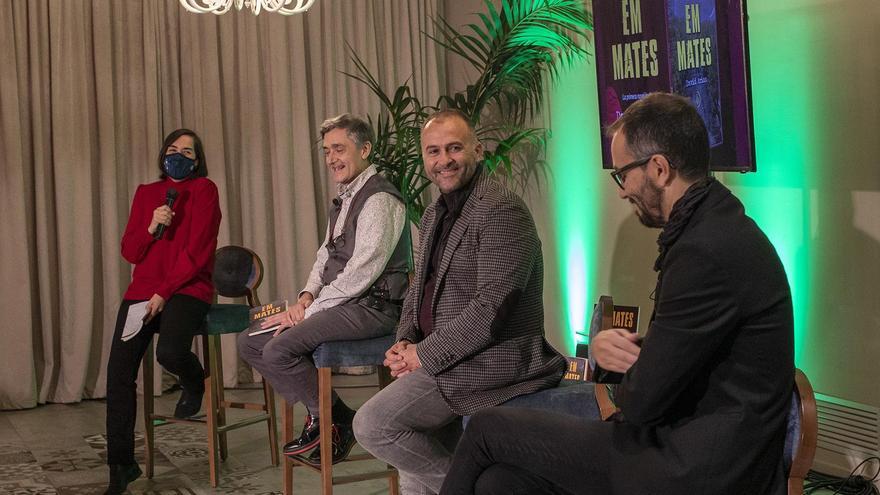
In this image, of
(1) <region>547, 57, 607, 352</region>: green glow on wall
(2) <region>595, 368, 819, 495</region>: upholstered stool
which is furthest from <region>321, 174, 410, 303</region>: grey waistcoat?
(2) <region>595, 368, 819, 495</region>: upholstered stool

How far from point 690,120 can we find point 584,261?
3138 millimetres

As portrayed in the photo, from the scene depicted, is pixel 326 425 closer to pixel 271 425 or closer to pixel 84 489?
pixel 271 425

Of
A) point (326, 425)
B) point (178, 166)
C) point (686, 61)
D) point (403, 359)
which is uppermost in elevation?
point (686, 61)

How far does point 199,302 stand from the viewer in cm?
424

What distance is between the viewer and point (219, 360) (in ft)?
15.1

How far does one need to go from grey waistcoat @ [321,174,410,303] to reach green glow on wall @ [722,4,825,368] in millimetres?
1392

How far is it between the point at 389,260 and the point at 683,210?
1.89 m

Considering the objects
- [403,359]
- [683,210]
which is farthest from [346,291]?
[683,210]

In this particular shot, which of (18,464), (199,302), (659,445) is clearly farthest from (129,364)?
(659,445)

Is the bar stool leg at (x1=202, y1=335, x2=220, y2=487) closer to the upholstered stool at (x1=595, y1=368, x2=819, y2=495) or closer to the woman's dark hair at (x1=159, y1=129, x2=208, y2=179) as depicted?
the woman's dark hair at (x1=159, y1=129, x2=208, y2=179)

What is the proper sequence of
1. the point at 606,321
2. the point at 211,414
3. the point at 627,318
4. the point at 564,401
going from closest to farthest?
the point at 606,321, the point at 564,401, the point at 627,318, the point at 211,414

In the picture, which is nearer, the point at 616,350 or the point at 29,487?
the point at 616,350

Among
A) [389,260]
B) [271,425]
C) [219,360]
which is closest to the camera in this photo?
[389,260]

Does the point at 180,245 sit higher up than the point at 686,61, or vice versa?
the point at 686,61
